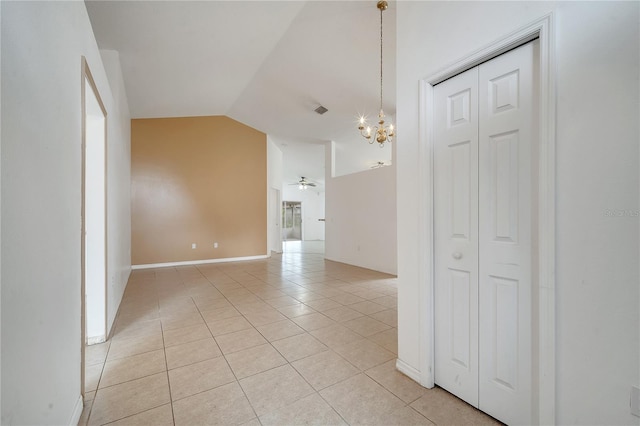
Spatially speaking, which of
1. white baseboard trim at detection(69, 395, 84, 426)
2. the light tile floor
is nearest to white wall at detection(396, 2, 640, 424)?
the light tile floor

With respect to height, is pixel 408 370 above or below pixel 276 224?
below

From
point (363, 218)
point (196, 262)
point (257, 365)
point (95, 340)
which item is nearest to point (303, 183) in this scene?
point (363, 218)

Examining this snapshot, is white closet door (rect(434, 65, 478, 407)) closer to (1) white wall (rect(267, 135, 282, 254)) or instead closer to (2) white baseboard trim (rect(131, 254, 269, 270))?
(2) white baseboard trim (rect(131, 254, 269, 270))

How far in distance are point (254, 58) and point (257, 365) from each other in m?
4.51

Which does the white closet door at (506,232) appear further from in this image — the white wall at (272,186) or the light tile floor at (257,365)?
the white wall at (272,186)

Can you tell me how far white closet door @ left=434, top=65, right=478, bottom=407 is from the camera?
162 cm

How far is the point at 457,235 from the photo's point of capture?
1708 mm

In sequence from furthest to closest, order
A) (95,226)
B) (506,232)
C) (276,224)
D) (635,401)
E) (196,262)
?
(276,224) < (196,262) < (95,226) < (506,232) < (635,401)

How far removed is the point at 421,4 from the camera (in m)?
1.85

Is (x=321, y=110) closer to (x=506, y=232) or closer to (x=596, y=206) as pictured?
(x=506, y=232)

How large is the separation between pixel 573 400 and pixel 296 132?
6988mm

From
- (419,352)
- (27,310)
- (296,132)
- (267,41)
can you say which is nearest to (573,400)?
(419,352)

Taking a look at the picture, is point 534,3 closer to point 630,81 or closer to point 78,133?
point 630,81

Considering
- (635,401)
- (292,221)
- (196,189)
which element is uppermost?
(196,189)
